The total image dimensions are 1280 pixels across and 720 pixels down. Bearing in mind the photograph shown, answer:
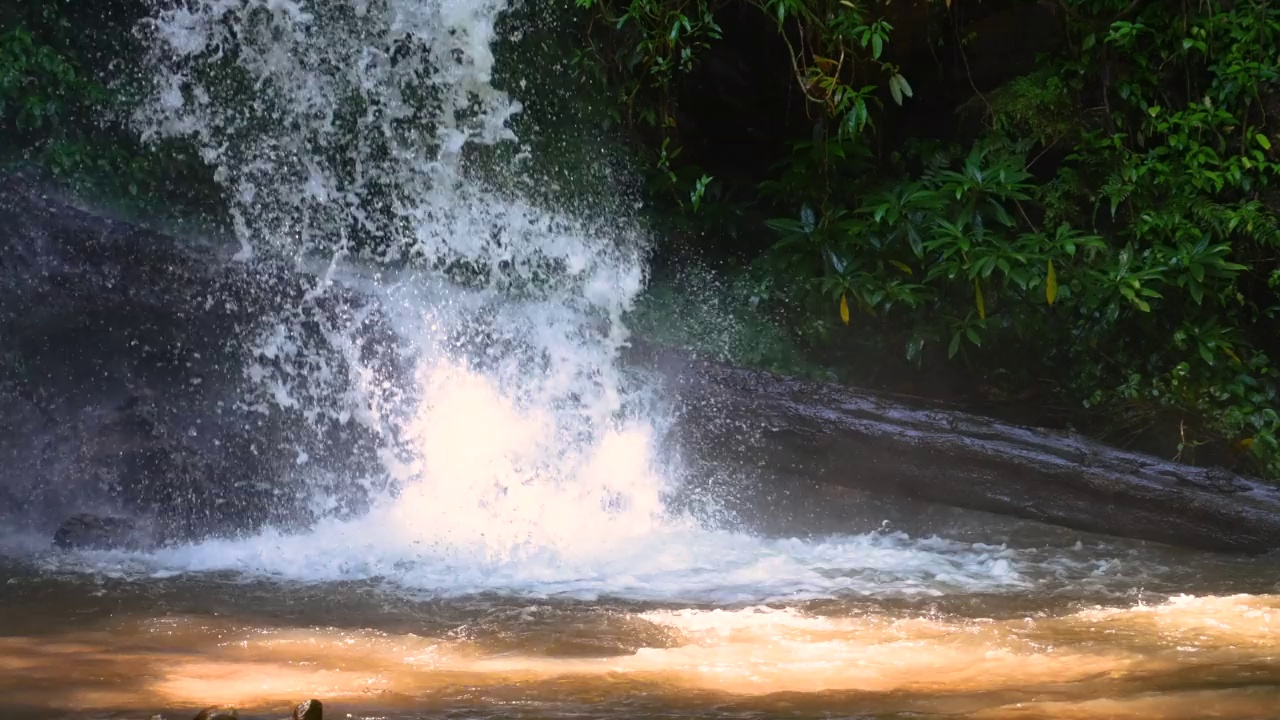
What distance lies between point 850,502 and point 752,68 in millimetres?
3342

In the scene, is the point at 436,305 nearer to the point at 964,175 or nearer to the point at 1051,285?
the point at 964,175

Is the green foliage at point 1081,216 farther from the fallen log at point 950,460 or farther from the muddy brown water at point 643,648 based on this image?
the muddy brown water at point 643,648

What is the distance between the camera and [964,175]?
6.88m

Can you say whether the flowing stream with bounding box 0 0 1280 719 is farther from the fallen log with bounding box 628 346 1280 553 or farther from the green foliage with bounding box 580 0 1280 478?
the green foliage with bounding box 580 0 1280 478

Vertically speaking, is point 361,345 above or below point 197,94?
below

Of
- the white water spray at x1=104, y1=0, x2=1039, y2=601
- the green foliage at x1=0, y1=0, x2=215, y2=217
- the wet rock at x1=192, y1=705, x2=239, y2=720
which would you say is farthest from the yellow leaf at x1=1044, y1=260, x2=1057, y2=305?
the green foliage at x1=0, y1=0, x2=215, y2=217

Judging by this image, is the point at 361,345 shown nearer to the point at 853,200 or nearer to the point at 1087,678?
A: the point at 853,200

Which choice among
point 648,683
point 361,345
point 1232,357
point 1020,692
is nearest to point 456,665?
point 648,683

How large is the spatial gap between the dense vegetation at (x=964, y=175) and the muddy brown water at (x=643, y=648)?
1922 millimetres

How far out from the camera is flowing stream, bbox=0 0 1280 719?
346 centimetres

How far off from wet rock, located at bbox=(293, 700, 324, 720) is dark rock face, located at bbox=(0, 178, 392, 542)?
4.02 m

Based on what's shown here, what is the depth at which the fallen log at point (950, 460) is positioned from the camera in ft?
18.9

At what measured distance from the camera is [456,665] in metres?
3.72

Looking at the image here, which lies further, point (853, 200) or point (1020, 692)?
point (853, 200)
